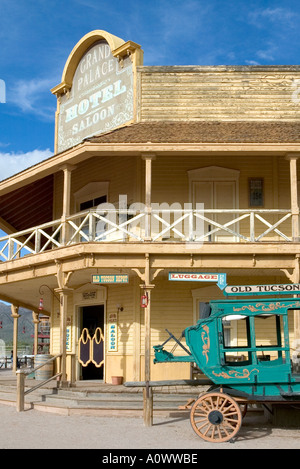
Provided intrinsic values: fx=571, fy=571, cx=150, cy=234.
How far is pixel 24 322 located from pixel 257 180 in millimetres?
169228

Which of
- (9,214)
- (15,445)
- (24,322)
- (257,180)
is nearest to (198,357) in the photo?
(15,445)

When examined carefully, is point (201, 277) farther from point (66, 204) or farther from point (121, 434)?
point (66, 204)

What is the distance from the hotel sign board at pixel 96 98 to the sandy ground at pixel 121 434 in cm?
1083

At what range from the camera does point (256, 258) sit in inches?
597

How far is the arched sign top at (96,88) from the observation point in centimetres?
1978

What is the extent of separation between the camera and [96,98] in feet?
68.4

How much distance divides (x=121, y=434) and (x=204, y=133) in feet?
30.3

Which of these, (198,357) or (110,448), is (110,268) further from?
(110,448)

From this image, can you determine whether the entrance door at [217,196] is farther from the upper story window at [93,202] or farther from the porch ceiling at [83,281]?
the upper story window at [93,202]

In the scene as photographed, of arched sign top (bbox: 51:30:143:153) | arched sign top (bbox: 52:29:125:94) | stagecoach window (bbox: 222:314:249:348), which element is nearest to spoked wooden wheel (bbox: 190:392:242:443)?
stagecoach window (bbox: 222:314:249:348)

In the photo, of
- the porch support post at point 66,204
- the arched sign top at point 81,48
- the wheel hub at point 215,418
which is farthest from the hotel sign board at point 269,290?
the arched sign top at point 81,48

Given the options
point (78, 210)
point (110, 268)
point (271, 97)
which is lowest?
point (110, 268)

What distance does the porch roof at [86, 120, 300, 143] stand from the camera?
15633mm

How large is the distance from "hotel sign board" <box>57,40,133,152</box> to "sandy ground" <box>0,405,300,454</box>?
1083 cm
